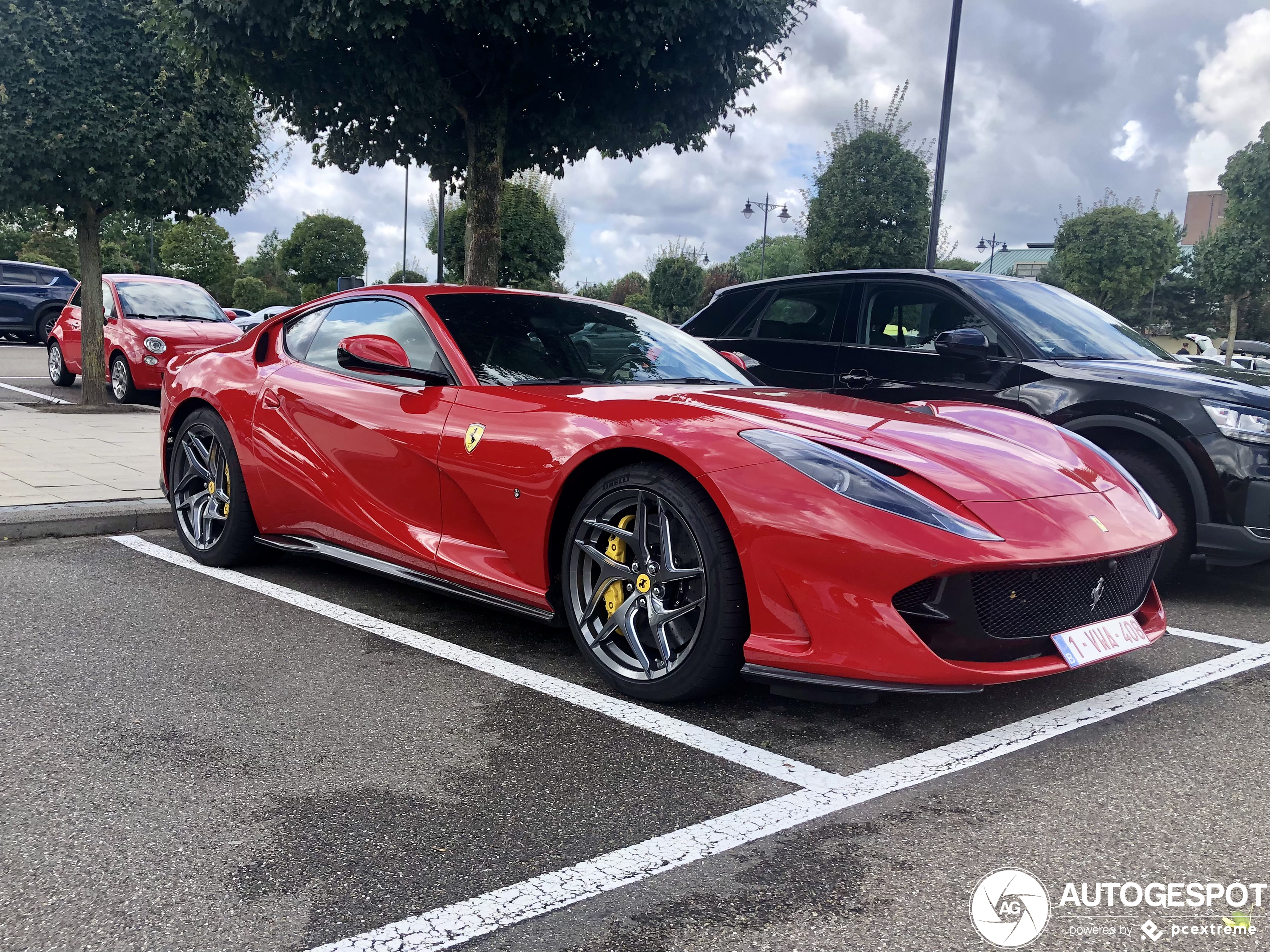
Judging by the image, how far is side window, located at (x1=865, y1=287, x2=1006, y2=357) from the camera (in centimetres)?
575

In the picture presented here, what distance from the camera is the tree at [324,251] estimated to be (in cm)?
4694

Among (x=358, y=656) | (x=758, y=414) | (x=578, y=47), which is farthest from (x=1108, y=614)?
(x=578, y=47)

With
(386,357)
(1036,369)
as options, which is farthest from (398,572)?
(1036,369)

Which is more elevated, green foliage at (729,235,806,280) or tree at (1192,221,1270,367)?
green foliage at (729,235,806,280)

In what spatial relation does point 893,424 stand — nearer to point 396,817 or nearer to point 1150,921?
point 1150,921

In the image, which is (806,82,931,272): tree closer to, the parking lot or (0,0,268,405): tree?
(0,0,268,405): tree

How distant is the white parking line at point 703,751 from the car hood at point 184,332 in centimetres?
832

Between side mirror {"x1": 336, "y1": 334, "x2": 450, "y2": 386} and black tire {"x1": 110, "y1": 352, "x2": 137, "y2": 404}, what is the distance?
892 centimetres

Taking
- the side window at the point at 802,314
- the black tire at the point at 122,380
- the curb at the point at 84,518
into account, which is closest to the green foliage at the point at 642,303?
the black tire at the point at 122,380

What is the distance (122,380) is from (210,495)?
7983 millimetres

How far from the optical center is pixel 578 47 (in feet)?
26.1

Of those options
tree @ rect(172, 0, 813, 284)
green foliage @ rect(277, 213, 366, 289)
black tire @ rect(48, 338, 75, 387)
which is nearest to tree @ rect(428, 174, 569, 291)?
green foliage @ rect(277, 213, 366, 289)

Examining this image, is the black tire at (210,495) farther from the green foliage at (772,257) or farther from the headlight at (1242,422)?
Answer: the green foliage at (772,257)

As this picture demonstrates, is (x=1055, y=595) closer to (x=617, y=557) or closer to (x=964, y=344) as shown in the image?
(x=617, y=557)
